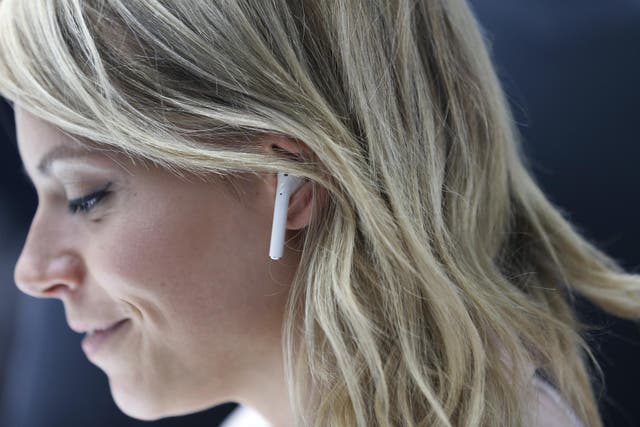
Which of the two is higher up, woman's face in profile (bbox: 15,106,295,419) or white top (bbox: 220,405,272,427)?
woman's face in profile (bbox: 15,106,295,419)

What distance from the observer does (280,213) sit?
916 mm

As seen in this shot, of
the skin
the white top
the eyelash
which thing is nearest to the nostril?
the skin

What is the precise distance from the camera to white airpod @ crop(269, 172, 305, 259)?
3.00 feet

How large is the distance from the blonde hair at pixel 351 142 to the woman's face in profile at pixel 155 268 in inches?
1.7

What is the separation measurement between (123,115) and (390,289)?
15.2 inches

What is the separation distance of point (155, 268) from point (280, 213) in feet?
0.57

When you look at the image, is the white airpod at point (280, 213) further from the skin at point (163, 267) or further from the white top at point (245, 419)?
the white top at point (245, 419)

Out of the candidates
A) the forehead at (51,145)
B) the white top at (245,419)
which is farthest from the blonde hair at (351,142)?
the white top at (245,419)

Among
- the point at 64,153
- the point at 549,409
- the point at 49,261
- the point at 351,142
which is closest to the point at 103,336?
the point at 49,261

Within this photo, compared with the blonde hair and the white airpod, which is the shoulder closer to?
the blonde hair

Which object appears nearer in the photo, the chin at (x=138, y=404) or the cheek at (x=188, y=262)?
the cheek at (x=188, y=262)

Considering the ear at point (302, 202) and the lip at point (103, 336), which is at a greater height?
the ear at point (302, 202)

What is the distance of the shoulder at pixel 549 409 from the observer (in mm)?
1026

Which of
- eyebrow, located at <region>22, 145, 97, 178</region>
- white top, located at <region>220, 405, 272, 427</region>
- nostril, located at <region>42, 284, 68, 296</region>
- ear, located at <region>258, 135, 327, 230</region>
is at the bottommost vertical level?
white top, located at <region>220, 405, 272, 427</region>
